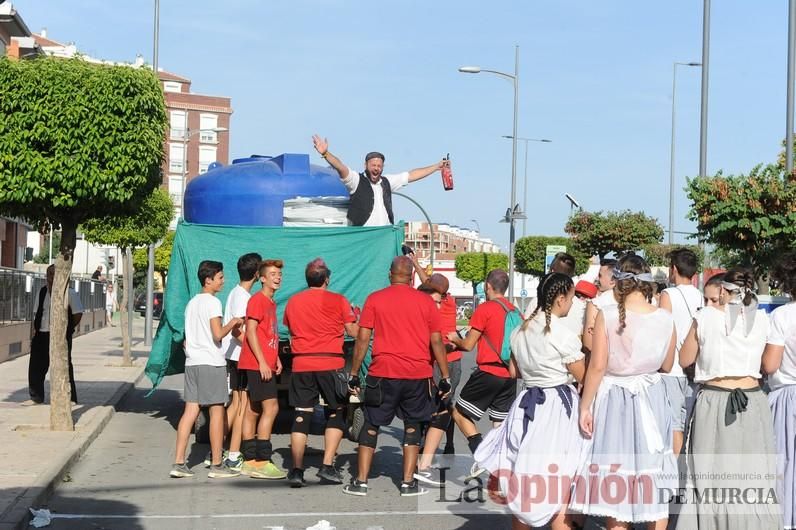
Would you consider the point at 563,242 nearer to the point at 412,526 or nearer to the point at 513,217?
the point at 513,217

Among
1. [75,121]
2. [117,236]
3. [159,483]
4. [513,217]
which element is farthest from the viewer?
[513,217]

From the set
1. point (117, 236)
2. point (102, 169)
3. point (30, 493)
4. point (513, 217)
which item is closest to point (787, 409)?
point (30, 493)

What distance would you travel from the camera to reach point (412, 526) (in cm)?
821

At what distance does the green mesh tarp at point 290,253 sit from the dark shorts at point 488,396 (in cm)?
260

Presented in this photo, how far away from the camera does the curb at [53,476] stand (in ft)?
25.2

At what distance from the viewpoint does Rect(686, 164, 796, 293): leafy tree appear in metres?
17.6

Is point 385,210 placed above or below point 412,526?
above

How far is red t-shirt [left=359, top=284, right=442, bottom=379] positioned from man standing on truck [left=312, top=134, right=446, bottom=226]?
2892 mm

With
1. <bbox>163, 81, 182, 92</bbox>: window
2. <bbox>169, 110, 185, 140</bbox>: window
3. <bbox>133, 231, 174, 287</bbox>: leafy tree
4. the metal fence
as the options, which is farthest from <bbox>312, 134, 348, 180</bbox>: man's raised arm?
<bbox>163, 81, 182, 92</bbox>: window

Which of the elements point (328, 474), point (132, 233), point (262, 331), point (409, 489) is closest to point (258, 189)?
point (262, 331)

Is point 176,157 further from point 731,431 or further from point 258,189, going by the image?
point 731,431

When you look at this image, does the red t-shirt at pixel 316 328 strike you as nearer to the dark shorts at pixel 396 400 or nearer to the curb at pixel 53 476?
the dark shorts at pixel 396 400

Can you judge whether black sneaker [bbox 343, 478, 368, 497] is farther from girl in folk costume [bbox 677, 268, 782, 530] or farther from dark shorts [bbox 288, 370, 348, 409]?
girl in folk costume [bbox 677, 268, 782, 530]

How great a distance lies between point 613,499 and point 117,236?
19.9 metres
